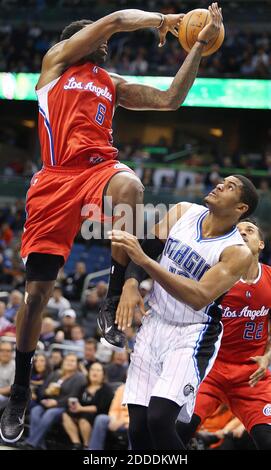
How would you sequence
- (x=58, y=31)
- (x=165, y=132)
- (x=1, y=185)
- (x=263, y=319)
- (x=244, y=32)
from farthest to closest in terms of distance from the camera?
(x=165, y=132), (x=58, y=31), (x=244, y=32), (x=1, y=185), (x=263, y=319)

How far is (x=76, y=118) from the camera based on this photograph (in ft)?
18.1

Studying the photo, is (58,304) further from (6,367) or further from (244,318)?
(244,318)

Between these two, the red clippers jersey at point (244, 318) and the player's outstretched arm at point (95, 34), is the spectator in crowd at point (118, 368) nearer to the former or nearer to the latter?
the red clippers jersey at point (244, 318)

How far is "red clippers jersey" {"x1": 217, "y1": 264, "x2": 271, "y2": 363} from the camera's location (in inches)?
265

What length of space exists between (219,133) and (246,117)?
4.06ft

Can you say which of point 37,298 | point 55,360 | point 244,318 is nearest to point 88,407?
point 55,360

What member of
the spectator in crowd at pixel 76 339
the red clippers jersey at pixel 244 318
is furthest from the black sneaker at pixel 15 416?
the spectator in crowd at pixel 76 339

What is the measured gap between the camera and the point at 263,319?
22.4 feet

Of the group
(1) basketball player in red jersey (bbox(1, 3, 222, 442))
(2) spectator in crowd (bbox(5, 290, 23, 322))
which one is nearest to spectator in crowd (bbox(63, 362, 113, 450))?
(2) spectator in crowd (bbox(5, 290, 23, 322))

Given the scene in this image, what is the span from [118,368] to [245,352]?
13.8 feet

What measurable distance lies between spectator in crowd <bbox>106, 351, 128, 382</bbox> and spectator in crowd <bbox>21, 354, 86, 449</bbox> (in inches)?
16.5

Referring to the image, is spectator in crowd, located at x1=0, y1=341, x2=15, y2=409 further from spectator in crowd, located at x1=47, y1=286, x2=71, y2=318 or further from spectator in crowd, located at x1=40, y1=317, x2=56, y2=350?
spectator in crowd, located at x1=47, y1=286, x2=71, y2=318
